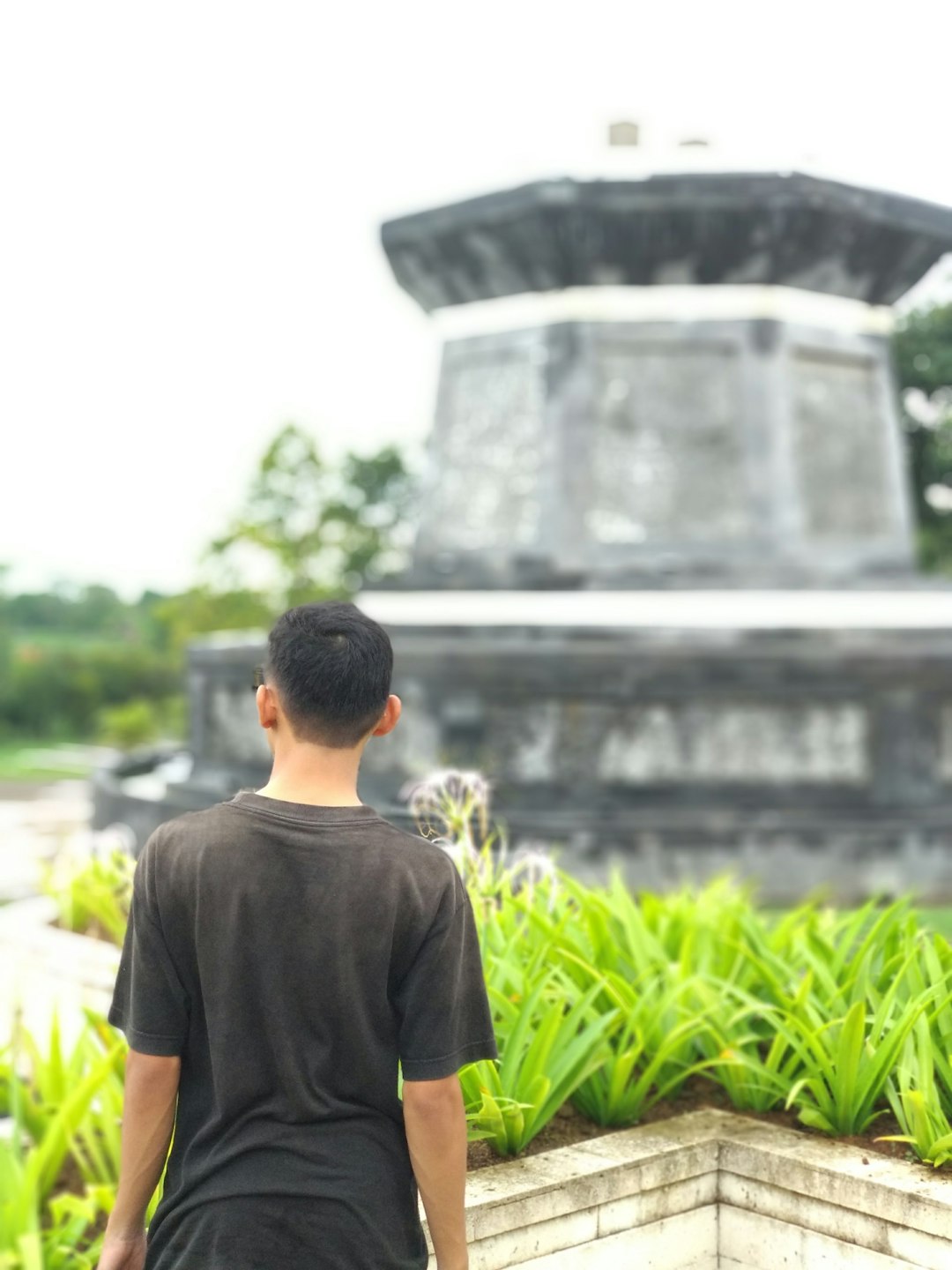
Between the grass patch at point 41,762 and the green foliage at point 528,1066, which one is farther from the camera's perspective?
the grass patch at point 41,762

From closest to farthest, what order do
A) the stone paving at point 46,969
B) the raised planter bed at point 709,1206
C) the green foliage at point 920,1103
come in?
1. the raised planter bed at point 709,1206
2. the green foliage at point 920,1103
3. the stone paving at point 46,969

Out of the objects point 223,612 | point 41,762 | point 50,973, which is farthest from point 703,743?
point 41,762

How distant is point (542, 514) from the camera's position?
348 inches

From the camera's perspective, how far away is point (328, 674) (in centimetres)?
203

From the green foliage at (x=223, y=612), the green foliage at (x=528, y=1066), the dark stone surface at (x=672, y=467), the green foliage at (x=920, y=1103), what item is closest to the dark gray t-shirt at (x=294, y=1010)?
the green foliage at (x=528, y=1066)

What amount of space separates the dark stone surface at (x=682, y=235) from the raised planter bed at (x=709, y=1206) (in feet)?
21.0

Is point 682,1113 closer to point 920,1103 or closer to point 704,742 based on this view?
point 920,1103

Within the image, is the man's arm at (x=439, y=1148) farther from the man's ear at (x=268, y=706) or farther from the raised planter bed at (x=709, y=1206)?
the raised planter bed at (x=709, y=1206)

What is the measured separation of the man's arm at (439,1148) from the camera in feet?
6.54

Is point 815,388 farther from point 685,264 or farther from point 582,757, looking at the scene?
point 582,757

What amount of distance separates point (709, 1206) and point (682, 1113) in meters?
0.33

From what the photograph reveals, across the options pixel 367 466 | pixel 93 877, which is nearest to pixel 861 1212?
pixel 93 877

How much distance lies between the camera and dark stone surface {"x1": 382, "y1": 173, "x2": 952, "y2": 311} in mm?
8523

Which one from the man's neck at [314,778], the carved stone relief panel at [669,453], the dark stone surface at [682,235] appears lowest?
the man's neck at [314,778]
